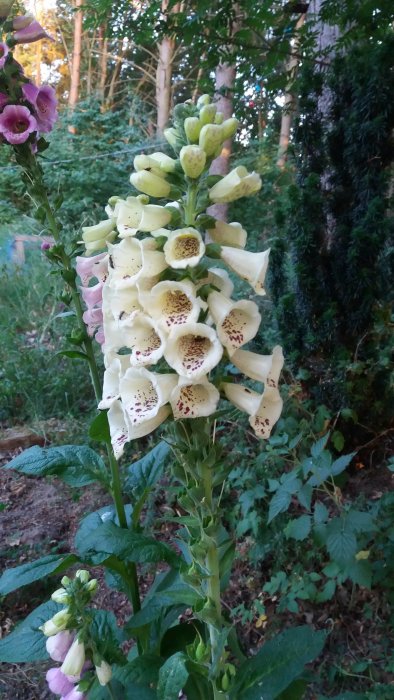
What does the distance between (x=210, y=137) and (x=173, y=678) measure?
41.0 inches

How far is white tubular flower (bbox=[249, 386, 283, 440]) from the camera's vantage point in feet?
3.33

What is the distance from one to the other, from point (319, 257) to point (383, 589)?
149 centimetres

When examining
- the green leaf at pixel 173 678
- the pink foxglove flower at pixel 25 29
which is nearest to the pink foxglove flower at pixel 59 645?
the green leaf at pixel 173 678

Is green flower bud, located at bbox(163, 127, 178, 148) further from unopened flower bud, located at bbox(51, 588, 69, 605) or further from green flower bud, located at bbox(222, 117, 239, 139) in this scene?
unopened flower bud, located at bbox(51, 588, 69, 605)

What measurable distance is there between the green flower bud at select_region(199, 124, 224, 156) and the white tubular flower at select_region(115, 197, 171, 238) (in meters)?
0.14

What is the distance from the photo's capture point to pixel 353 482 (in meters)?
2.61

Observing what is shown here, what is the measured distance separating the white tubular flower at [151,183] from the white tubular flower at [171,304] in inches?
8.3

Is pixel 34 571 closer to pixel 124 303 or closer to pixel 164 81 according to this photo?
pixel 124 303

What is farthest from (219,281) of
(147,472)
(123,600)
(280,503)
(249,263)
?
(123,600)

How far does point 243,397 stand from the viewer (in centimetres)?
100

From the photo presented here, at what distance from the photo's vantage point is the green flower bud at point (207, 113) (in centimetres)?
98

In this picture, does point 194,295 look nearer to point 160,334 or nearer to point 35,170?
point 160,334

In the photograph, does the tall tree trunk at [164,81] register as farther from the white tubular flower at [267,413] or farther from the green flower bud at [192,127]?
the white tubular flower at [267,413]

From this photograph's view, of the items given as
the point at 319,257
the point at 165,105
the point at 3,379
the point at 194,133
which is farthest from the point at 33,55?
the point at 194,133
